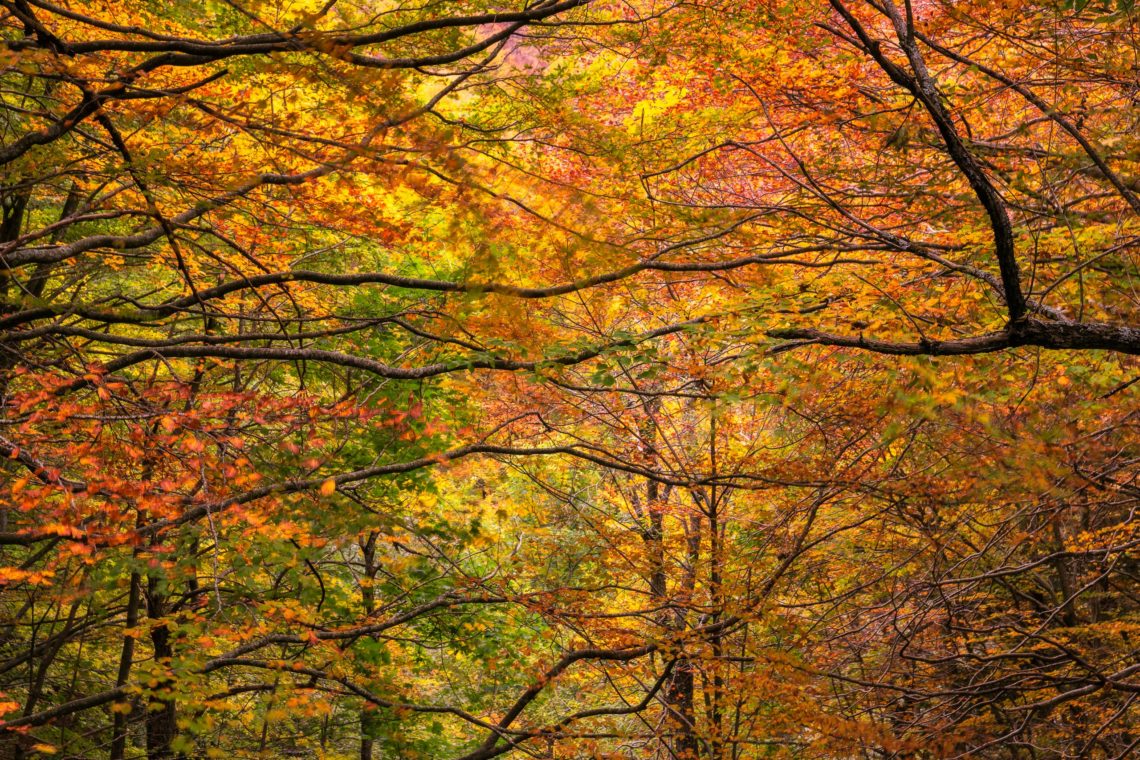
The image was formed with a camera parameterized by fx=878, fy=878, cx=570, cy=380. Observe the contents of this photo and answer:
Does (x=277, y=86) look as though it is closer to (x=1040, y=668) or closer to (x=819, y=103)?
(x=819, y=103)

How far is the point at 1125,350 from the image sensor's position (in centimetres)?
391

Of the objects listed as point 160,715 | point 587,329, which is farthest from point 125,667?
point 587,329

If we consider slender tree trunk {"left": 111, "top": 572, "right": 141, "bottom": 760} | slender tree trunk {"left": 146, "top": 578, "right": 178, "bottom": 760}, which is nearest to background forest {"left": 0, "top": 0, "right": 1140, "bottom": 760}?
slender tree trunk {"left": 146, "top": 578, "right": 178, "bottom": 760}

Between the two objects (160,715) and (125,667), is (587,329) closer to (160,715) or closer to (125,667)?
(125,667)

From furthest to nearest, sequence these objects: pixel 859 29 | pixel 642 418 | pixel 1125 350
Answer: pixel 642 418 < pixel 1125 350 < pixel 859 29

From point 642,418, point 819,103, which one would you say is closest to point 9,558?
point 642,418

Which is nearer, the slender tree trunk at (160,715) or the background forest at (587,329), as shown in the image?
the background forest at (587,329)

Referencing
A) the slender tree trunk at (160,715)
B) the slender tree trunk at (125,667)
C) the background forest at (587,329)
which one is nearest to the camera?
the background forest at (587,329)

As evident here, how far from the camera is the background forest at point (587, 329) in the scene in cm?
429

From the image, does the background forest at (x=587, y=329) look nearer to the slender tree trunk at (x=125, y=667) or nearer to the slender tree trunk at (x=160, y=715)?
the slender tree trunk at (x=160, y=715)

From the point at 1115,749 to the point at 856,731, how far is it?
3549 millimetres

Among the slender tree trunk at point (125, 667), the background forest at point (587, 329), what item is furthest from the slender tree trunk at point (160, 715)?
the slender tree trunk at point (125, 667)

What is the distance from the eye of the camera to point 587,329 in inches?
270

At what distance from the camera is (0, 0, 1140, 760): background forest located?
169 inches
